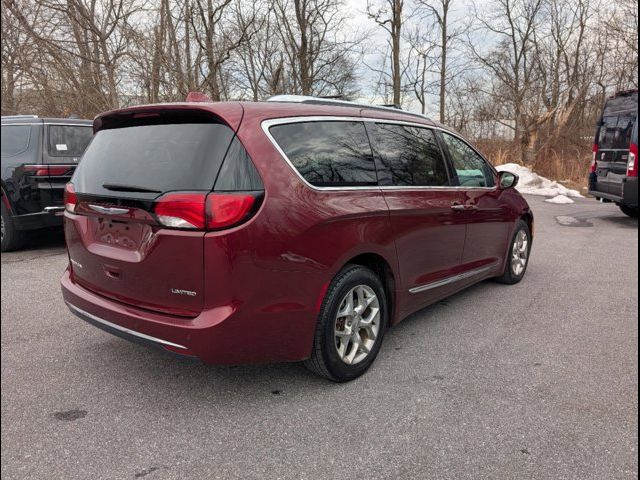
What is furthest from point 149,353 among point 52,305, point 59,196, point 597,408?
point 59,196

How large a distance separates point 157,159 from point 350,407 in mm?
1752

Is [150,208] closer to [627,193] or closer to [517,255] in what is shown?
[517,255]

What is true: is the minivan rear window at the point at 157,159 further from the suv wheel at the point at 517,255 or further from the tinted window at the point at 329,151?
the suv wheel at the point at 517,255

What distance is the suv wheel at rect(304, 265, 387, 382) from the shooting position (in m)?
2.81

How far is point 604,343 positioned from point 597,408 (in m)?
1.14

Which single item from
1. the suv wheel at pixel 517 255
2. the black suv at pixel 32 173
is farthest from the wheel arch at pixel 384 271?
the black suv at pixel 32 173

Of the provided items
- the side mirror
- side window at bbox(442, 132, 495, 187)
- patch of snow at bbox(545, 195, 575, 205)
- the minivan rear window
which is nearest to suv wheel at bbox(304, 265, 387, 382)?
the minivan rear window

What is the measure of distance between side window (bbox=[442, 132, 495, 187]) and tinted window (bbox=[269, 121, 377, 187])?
4.20 feet

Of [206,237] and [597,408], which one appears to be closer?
[206,237]

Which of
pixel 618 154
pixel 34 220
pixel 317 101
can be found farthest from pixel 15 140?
pixel 618 154

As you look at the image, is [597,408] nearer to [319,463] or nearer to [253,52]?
[319,463]

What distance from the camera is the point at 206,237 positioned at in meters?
2.31

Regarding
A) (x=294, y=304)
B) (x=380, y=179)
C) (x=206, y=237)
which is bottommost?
(x=294, y=304)

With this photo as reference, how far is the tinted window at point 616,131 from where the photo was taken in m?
9.37
